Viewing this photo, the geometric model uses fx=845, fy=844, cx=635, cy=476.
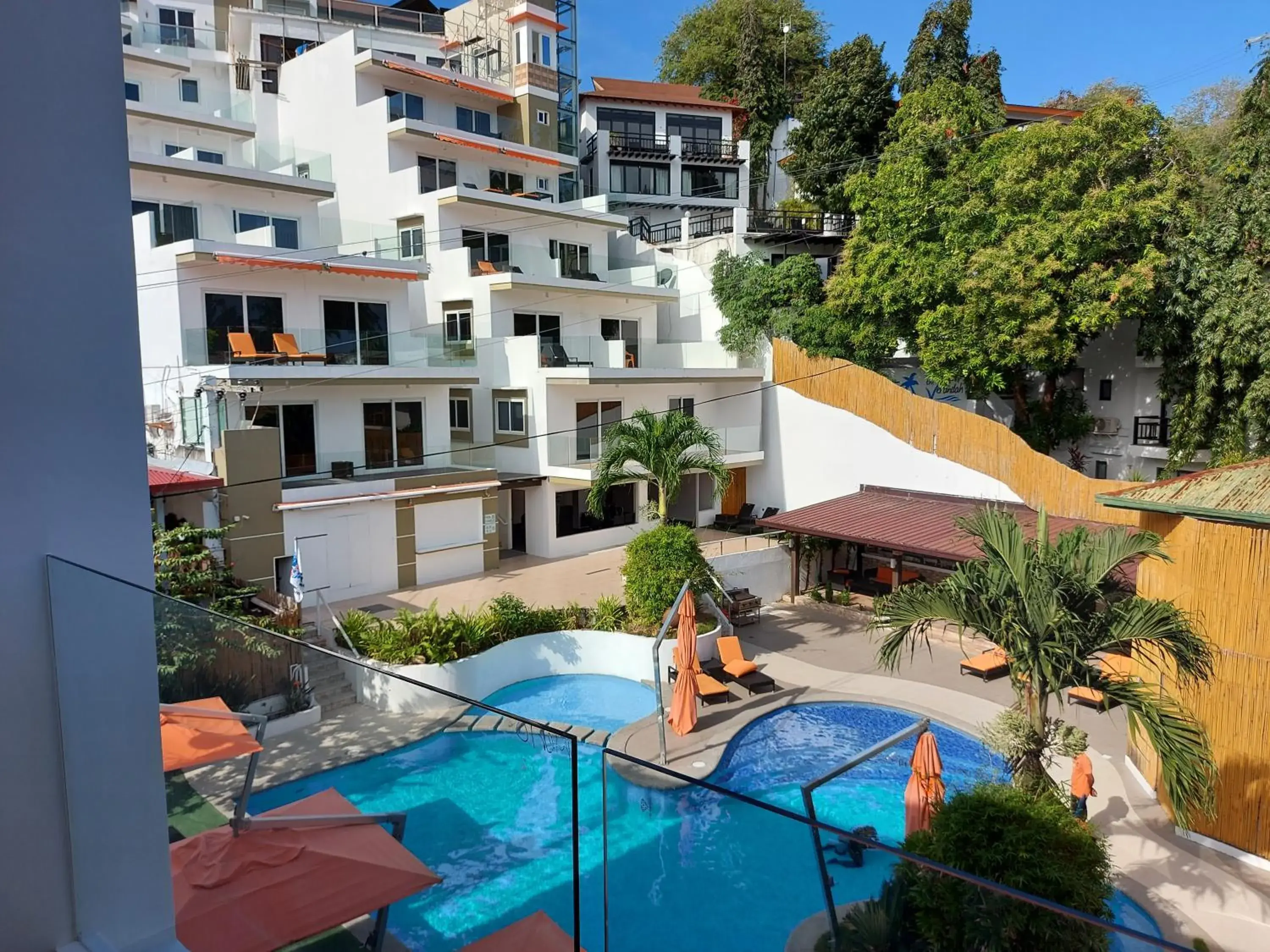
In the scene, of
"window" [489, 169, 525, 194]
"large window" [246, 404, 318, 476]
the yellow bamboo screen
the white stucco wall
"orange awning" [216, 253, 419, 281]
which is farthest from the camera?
"window" [489, 169, 525, 194]

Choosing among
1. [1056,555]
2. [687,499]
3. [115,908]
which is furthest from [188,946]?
[687,499]

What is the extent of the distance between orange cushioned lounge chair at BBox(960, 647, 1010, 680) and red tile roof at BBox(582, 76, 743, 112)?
31.9 meters

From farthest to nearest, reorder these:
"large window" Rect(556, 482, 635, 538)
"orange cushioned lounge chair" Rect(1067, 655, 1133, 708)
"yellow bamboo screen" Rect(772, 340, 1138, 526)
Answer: "large window" Rect(556, 482, 635, 538) → "yellow bamboo screen" Rect(772, 340, 1138, 526) → "orange cushioned lounge chair" Rect(1067, 655, 1133, 708)

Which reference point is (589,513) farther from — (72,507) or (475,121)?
(72,507)

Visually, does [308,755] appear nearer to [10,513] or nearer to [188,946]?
[188,946]

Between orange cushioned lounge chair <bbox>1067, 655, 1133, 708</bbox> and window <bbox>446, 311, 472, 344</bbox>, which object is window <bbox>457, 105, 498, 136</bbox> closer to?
window <bbox>446, 311, 472, 344</bbox>

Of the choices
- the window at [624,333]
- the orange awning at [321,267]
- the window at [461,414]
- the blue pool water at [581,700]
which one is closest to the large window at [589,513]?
the window at [461,414]

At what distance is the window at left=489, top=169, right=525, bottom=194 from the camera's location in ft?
95.6

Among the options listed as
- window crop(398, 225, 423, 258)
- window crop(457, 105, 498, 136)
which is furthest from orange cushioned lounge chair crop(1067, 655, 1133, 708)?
window crop(457, 105, 498, 136)

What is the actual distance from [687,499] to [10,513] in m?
24.0

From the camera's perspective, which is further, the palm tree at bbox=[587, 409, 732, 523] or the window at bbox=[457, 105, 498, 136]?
the window at bbox=[457, 105, 498, 136]

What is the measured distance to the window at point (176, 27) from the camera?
30016 mm

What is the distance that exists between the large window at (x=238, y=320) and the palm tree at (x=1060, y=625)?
1585cm

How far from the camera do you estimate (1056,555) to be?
8.56 m
